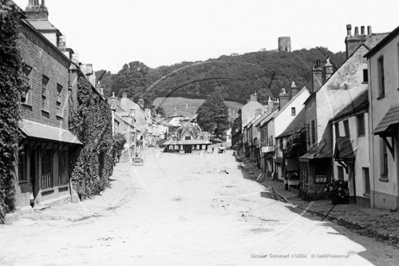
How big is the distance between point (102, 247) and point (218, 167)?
48.6 meters

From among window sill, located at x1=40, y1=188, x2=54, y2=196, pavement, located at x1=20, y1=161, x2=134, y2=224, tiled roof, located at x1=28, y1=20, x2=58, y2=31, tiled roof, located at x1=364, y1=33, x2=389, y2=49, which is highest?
tiled roof, located at x1=28, y1=20, x2=58, y2=31

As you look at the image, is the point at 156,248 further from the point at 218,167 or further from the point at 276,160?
the point at 218,167

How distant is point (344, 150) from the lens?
24812 mm

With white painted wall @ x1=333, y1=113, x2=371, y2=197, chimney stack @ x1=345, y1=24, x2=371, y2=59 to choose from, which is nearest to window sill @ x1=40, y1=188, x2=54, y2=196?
white painted wall @ x1=333, y1=113, x2=371, y2=197

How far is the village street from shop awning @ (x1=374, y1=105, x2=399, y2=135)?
4.39 meters

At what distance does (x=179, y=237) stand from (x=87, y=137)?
14779 millimetres

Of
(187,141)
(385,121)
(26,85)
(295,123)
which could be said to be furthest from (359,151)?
(187,141)

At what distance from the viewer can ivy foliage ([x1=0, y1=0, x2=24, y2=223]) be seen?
1585 centimetres

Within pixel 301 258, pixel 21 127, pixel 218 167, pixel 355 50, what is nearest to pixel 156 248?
pixel 301 258

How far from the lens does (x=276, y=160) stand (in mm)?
46906

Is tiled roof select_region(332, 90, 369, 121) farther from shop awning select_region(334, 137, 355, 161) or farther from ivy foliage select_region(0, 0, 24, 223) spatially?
ivy foliage select_region(0, 0, 24, 223)

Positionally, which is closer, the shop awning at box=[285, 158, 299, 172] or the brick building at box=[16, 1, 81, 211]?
the brick building at box=[16, 1, 81, 211]

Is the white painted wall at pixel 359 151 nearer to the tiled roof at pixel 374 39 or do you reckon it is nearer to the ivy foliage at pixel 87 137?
the tiled roof at pixel 374 39

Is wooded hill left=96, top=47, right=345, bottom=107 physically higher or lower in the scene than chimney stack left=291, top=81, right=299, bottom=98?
higher
